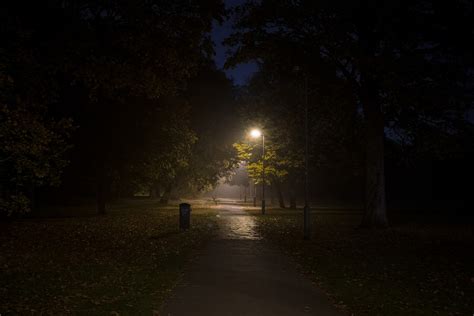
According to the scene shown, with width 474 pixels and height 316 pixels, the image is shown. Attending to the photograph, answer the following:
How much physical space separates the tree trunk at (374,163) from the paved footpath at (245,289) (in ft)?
33.9

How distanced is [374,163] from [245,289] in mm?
15533

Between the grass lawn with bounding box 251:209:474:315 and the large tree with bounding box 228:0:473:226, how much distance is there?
4.77 m

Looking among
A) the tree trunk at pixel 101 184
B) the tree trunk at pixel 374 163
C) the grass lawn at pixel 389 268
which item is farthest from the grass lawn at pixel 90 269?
the tree trunk at pixel 101 184

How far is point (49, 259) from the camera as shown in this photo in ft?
43.1

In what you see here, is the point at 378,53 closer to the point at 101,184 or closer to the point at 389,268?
the point at 389,268

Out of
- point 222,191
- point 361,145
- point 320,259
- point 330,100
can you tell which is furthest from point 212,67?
point 222,191

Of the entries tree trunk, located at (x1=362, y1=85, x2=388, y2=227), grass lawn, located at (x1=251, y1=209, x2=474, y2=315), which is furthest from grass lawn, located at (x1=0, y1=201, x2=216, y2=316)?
tree trunk, located at (x1=362, y1=85, x2=388, y2=227)

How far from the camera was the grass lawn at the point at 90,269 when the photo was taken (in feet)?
26.9

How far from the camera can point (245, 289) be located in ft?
29.7

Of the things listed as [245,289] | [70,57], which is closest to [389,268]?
[245,289]

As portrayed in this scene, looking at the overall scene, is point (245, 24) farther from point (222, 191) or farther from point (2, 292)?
point (222, 191)

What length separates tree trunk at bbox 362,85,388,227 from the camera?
22.7m

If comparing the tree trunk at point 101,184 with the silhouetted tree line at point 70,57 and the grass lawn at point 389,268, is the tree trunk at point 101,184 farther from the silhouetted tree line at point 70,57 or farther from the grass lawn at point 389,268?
the grass lawn at point 389,268

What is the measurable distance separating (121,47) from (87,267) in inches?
349
